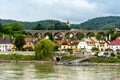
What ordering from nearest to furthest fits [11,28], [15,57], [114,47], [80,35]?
[15,57] < [114,47] < [11,28] < [80,35]

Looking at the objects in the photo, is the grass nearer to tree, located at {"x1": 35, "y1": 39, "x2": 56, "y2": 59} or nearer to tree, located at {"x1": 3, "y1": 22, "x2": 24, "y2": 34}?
tree, located at {"x1": 35, "y1": 39, "x2": 56, "y2": 59}

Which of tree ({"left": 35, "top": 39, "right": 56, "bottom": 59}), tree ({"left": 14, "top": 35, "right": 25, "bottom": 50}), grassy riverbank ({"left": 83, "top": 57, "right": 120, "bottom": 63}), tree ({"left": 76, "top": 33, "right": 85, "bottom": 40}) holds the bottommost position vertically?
grassy riverbank ({"left": 83, "top": 57, "right": 120, "bottom": 63})

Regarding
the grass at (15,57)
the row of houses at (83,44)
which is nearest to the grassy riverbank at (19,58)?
the grass at (15,57)

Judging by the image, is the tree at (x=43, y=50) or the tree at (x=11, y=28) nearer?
the tree at (x=43, y=50)

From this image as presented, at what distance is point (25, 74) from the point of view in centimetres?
5112

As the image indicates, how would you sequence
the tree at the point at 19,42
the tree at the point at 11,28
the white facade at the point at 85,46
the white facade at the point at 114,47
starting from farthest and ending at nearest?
the tree at the point at 11,28
the white facade at the point at 85,46
the tree at the point at 19,42
the white facade at the point at 114,47

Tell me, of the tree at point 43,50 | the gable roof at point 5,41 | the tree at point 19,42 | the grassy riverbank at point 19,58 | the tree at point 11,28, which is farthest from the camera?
the tree at point 11,28

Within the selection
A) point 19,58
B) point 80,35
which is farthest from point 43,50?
point 80,35

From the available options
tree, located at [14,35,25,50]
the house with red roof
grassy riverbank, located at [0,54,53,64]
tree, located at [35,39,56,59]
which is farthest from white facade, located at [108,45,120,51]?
grassy riverbank, located at [0,54,53,64]

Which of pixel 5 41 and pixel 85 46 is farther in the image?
pixel 5 41

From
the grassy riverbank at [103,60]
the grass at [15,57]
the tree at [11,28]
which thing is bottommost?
the grassy riverbank at [103,60]

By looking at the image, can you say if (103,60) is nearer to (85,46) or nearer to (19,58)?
(19,58)

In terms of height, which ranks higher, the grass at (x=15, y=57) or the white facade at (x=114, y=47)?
the white facade at (x=114, y=47)

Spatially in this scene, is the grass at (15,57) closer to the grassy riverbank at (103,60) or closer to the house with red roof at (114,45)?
the grassy riverbank at (103,60)
